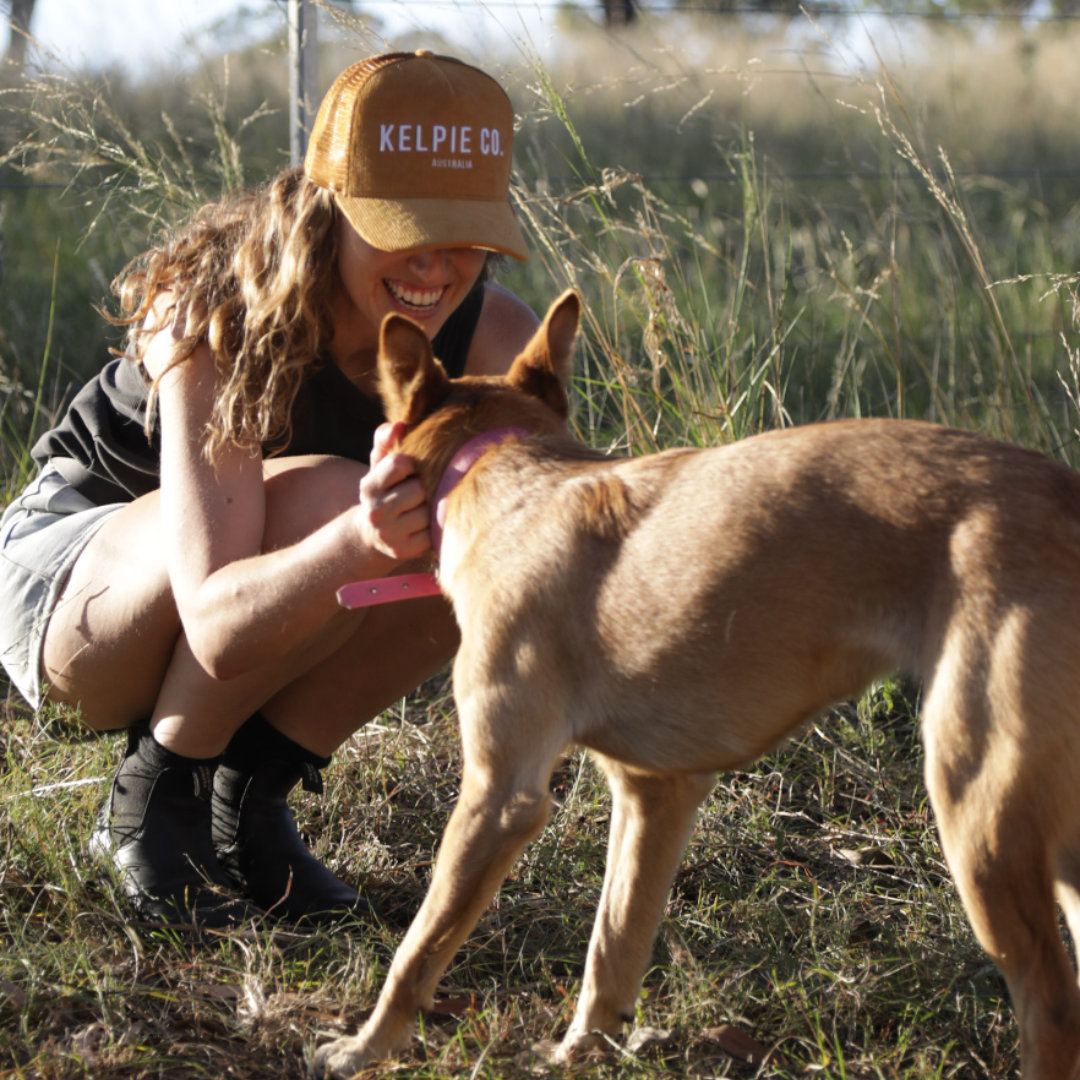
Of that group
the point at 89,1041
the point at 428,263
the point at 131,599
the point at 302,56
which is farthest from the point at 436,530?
the point at 302,56

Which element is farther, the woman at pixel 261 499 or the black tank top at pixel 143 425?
the black tank top at pixel 143 425

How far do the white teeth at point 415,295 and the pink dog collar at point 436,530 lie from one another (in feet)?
1.57

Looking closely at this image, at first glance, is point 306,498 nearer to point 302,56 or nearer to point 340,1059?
point 340,1059

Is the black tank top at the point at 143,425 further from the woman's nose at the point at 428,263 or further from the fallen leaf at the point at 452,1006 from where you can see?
the fallen leaf at the point at 452,1006

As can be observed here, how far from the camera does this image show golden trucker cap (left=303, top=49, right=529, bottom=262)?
229cm

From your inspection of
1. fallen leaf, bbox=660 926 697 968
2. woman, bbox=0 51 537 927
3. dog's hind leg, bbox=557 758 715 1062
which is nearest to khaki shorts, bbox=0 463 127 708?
woman, bbox=0 51 537 927

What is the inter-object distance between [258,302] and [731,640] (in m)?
1.23

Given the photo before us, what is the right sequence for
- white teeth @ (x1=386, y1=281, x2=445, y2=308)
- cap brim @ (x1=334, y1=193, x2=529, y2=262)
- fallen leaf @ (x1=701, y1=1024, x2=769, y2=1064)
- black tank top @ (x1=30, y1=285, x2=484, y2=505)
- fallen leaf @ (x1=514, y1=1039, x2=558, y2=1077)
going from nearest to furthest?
fallen leaf @ (x1=514, y1=1039, x2=558, y2=1077)
fallen leaf @ (x1=701, y1=1024, x2=769, y2=1064)
cap brim @ (x1=334, y1=193, x2=529, y2=262)
white teeth @ (x1=386, y1=281, x2=445, y2=308)
black tank top @ (x1=30, y1=285, x2=484, y2=505)

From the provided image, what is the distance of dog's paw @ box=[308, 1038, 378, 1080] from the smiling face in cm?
139

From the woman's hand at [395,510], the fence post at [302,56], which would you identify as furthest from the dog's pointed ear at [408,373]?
the fence post at [302,56]

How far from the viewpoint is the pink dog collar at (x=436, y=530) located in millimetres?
2154

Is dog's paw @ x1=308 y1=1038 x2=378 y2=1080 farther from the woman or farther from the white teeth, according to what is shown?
the white teeth

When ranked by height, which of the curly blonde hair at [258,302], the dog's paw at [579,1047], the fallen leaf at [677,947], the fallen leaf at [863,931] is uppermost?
the curly blonde hair at [258,302]

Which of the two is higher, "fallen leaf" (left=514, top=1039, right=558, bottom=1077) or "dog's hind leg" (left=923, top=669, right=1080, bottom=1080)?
"dog's hind leg" (left=923, top=669, right=1080, bottom=1080)
